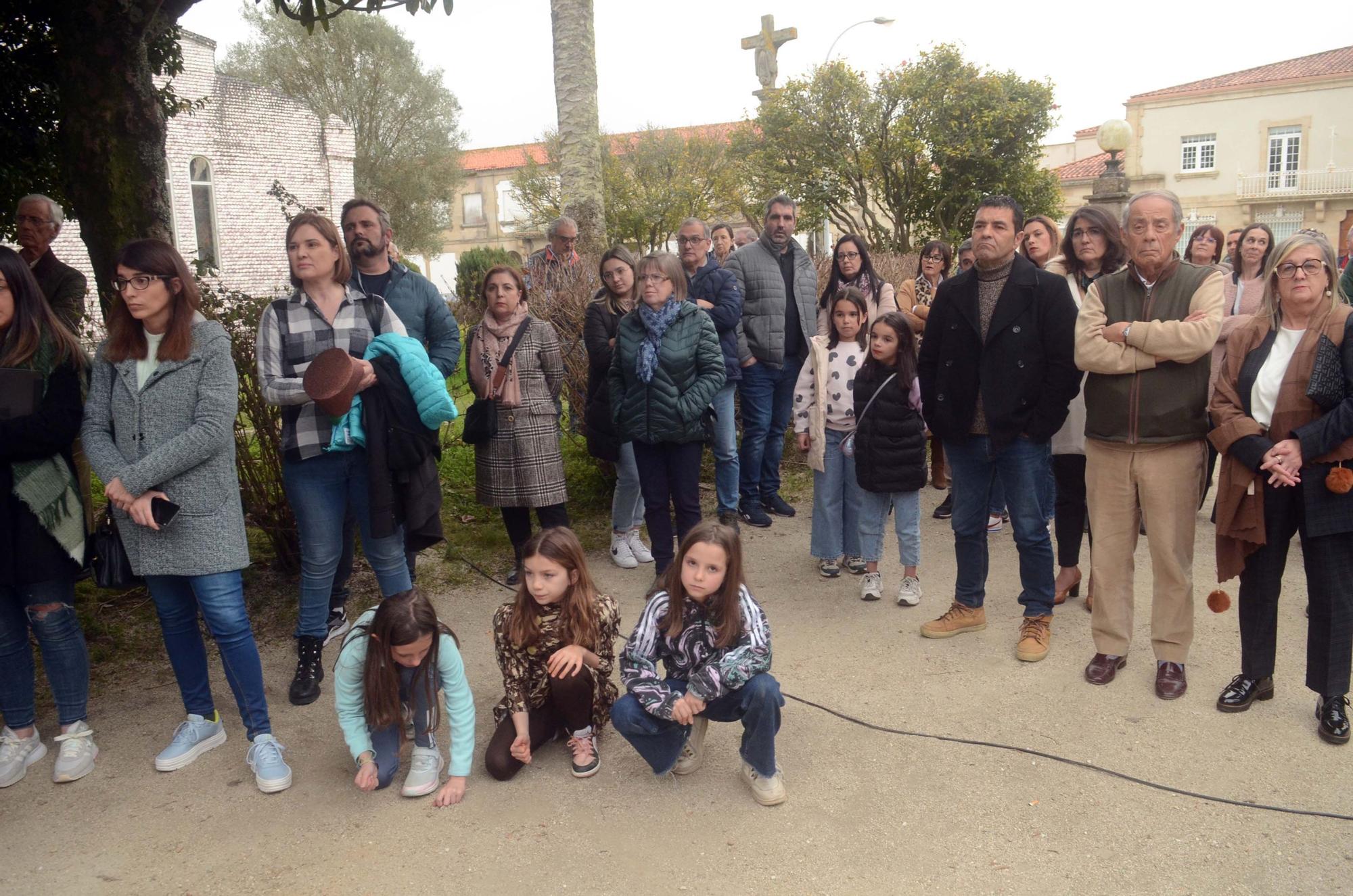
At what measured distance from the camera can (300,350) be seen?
4027 mm

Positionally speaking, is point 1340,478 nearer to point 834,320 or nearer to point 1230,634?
point 1230,634

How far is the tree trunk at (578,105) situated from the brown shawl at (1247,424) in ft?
23.3

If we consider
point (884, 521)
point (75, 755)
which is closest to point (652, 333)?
point (884, 521)

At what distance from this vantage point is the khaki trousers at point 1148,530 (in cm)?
403

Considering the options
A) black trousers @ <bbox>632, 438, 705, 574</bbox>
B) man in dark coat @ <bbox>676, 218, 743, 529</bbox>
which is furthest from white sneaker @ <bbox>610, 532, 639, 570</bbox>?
man in dark coat @ <bbox>676, 218, 743, 529</bbox>

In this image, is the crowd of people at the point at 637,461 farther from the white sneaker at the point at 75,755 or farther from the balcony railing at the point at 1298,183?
the balcony railing at the point at 1298,183

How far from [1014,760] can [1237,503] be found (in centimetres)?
137

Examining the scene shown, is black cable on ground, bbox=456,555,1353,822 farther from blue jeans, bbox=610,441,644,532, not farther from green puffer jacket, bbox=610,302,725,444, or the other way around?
blue jeans, bbox=610,441,644,532

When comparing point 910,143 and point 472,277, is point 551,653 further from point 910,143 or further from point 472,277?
point 472,277

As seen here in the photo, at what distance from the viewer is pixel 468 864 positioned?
3037 millimetres

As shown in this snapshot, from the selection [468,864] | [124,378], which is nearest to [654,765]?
[468,864]

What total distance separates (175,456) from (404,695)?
3.94 ft

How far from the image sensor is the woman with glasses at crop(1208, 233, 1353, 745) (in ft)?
11.8

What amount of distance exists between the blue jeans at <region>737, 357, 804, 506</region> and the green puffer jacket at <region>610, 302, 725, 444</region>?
159 centimetres
